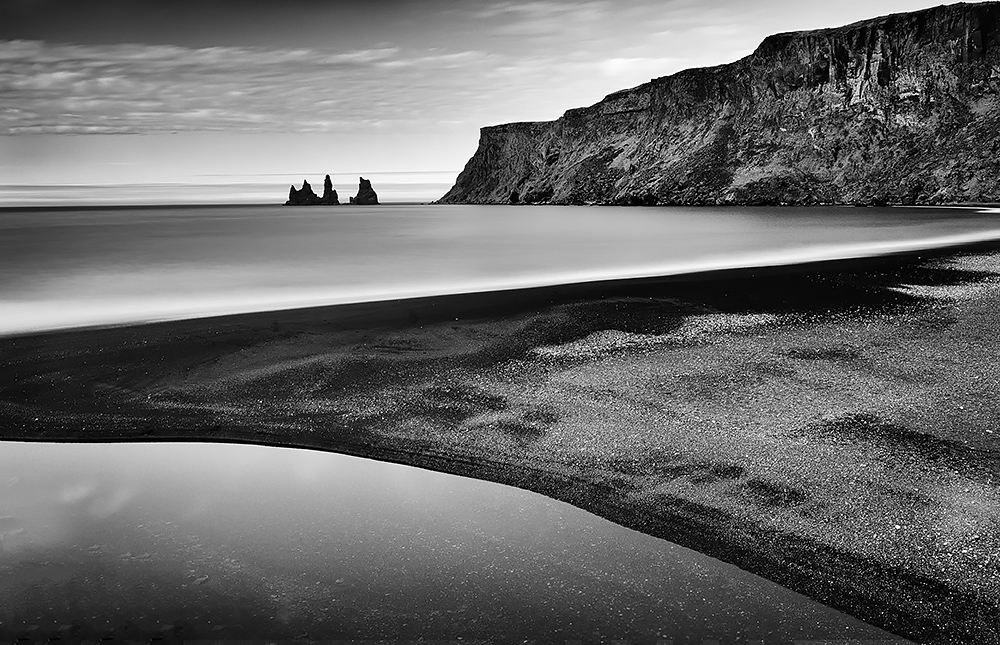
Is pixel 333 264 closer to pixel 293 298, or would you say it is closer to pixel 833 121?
pixel 293 298

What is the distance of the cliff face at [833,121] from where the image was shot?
3342 inches

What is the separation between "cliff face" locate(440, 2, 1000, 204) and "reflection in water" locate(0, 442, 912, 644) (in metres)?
89.6

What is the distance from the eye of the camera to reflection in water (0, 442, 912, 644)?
374 centimetres

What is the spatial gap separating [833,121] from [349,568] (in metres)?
104

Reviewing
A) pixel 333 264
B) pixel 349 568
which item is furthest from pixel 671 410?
pixel 333 264

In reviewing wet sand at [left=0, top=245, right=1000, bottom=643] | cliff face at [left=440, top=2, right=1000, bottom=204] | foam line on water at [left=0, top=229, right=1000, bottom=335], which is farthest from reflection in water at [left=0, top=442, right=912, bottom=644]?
cliff face at [left=440, top=2, right=1000, bottom=204]

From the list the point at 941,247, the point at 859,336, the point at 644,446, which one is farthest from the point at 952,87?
the point at 644,446

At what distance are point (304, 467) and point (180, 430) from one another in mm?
1730

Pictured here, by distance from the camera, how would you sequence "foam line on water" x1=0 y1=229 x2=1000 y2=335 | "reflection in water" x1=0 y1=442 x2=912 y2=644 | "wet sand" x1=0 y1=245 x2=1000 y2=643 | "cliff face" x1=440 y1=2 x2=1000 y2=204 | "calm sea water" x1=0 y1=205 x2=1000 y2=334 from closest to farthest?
"reflection in water" x1=0 y1=442 x2=912 y2=644, "wet sand" x1=0 y1=245 x2=1000 y2=643, "foam line on water" x1=0 y1=229 x2=1000 y2=335, "calm sea water" x1=0 y1=205 x2=1000 y2=334, "cliff face" x1=440 y1=2 x2=1000 y2=204

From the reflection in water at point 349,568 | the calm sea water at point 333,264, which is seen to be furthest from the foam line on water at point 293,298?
the reflection in water at point 349,568

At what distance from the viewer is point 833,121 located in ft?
308

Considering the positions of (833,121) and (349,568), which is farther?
(833,121)

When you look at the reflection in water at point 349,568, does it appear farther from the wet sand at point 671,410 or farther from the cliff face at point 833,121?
the cliff face at point 833,121

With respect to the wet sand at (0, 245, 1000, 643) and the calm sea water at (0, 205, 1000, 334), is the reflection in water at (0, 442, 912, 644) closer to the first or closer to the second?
the wet sand at (0, 245, 1000, 643)
